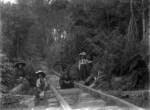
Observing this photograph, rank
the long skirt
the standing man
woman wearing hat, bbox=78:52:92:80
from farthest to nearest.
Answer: the long skirt < woman wearing hat, bbox=78:52:92:80 < the standing man

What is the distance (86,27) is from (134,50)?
12384 millimetres

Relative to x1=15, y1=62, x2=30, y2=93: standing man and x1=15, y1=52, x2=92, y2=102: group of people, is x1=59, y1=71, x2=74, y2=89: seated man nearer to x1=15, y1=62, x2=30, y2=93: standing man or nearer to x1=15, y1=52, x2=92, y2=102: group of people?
x1=15, y1=52, x2=92, y2=102: group of people

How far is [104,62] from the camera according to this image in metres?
13.9

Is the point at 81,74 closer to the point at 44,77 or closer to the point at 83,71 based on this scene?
the point at 83,71

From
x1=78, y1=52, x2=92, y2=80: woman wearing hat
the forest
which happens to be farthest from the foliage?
x1=78, y1=52, x2=92, y2=80: woman wearing hat

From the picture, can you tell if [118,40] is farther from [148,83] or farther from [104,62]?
[148,83]

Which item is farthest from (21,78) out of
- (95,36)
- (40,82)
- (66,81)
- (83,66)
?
(95,36)

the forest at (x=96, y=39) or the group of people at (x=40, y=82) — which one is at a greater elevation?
the forest at (x=96, y=39)

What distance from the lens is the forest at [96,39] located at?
12.3 meters

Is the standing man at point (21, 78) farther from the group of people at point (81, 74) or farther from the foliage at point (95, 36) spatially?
the group of people at point (81, 74)

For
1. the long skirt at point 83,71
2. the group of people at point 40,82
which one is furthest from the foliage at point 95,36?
the group of people at point 40,82

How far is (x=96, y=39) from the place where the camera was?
827 inches

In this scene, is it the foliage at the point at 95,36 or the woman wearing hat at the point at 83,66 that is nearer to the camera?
the foliage at the point at 95,36

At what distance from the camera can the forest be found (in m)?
12.3
